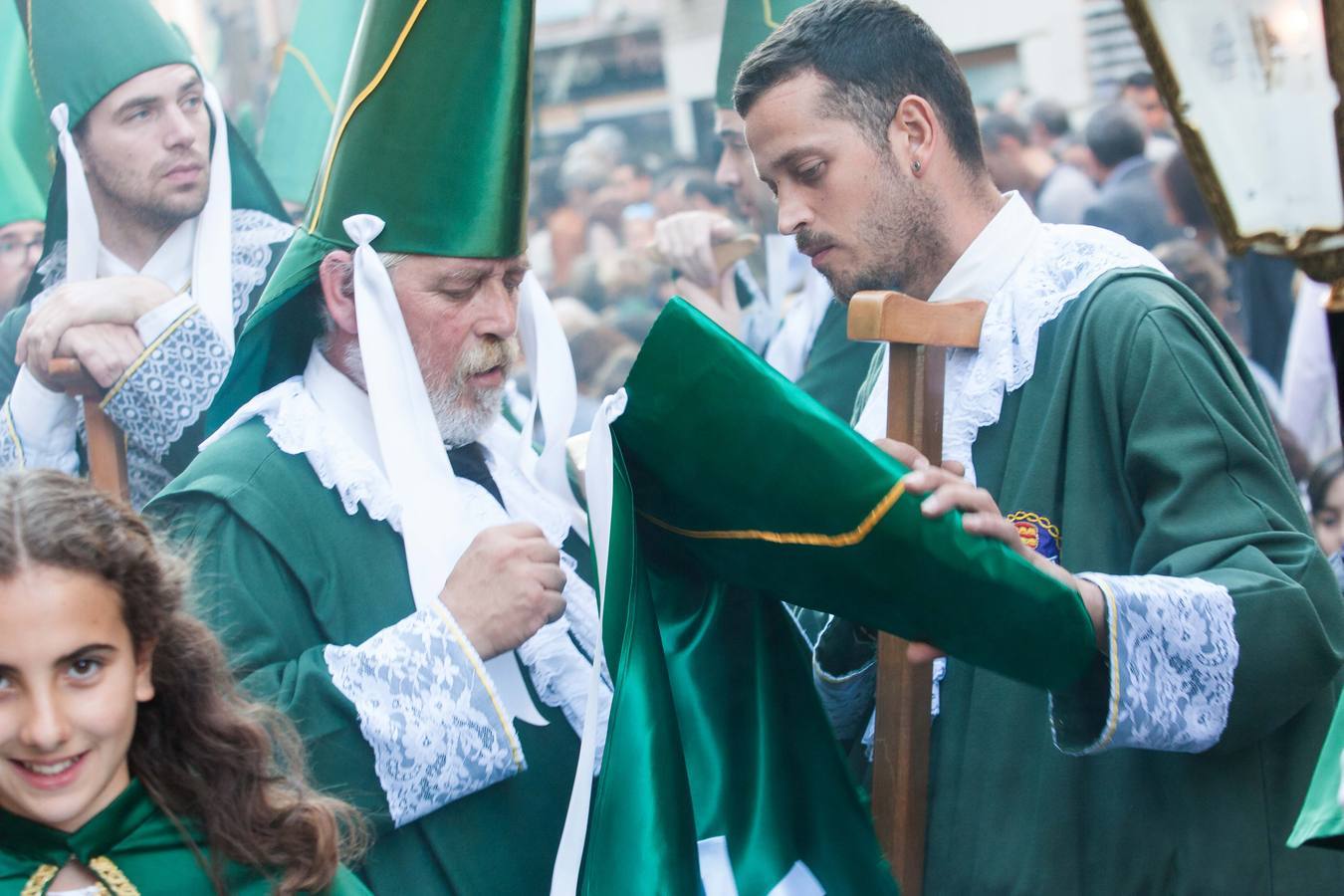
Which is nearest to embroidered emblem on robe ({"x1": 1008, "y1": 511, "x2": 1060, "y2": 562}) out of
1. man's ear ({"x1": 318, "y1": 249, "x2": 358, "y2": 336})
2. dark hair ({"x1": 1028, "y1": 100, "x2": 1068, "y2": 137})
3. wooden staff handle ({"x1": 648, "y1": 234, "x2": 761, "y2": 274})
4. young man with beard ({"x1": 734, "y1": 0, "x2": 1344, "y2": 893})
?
young man with beard ({"x1": 734, "y1": 0, "x2": 1344, "y2": 893})

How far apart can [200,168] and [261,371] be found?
0.84 meters

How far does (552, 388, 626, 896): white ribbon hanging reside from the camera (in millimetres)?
2119

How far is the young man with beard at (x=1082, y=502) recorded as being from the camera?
2.08 meters

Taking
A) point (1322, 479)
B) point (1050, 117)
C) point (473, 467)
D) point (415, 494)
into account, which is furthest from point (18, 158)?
point (1050, 117)

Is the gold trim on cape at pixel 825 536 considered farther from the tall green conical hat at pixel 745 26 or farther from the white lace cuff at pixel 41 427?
the tall green conical hat at pixel 745 26

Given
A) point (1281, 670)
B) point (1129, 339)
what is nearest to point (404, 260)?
point (1129, 339)

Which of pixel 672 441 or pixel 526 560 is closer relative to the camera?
pixel 672 441

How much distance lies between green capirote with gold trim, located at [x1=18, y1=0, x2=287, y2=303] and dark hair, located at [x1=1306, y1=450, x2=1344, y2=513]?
3.69m

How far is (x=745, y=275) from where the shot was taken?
4672 mm

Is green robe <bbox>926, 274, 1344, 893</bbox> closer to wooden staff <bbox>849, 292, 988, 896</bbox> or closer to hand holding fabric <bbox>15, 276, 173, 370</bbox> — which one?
wooden staff <bbox>849, 292, 988, 896</bbox>

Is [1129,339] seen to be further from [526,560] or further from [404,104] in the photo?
[404,104]

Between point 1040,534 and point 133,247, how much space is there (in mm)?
2085

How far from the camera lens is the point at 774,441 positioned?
198 cm

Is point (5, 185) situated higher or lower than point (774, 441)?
higher
